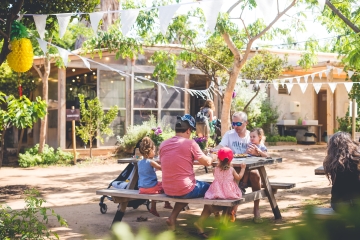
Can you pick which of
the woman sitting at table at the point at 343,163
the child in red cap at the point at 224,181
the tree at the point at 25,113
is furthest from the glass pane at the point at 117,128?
the woman sitting at table at the point at 343,163

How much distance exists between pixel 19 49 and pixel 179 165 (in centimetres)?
196

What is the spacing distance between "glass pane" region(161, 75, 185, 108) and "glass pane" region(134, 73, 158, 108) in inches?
10.7

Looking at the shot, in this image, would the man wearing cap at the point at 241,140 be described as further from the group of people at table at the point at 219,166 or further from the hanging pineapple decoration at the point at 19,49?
the hanging pineapple decoration at the point at 19,49

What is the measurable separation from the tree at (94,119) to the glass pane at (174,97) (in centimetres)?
230

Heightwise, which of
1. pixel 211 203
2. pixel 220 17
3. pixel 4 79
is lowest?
pixel 211 203

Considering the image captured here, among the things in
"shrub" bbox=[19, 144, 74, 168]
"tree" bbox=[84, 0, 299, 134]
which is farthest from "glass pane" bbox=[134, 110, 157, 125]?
"tree" bbox=[84, 0, 299, 134]

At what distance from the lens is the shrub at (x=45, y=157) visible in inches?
509

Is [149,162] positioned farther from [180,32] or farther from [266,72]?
[266,72]

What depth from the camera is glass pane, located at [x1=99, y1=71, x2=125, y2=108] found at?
48.5 feet

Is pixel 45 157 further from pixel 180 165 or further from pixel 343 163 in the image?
pixel 343 163

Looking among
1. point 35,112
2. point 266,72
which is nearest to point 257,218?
point 35,112

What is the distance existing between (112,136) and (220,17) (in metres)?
6.57

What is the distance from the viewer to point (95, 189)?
8.91m

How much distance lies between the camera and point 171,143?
500 centimetres
